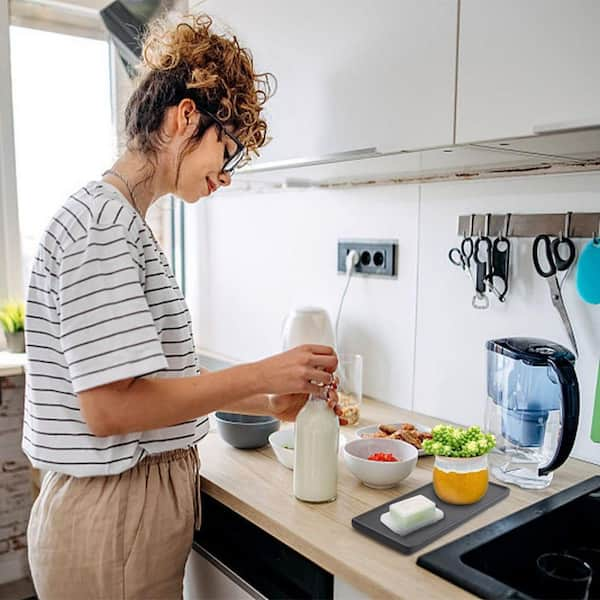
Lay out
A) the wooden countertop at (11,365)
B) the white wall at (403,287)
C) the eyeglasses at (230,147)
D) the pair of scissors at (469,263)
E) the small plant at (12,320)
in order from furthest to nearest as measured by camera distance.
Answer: the small plant at (12,320) → the wooden countertop at (11,365) → the pair of scissors at (469,263) → the white wall at (403,287) → the eyeglasses at (230,147)

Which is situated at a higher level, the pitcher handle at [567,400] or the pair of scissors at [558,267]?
the pair of scissors at [558,267]

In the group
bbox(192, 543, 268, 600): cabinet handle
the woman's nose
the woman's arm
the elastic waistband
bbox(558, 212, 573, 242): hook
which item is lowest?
bbox(192, 543, 268, 600): cabinet handle

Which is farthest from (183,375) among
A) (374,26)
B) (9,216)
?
(9,216)

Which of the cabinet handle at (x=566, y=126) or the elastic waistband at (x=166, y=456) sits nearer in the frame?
the cabinet handle at (x=566, y=126)

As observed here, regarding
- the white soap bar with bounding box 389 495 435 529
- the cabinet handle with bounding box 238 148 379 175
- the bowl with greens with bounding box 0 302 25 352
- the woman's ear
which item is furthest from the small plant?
the white soap bar with bounding box 389 495 435 529

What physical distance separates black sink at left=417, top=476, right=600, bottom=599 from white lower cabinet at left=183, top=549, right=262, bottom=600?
382 mm

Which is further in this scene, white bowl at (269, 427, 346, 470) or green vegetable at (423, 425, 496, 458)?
white bowl at (269, 427, 346, 470)

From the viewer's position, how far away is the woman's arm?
2.77ft

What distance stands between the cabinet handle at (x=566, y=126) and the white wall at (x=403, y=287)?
1.28 ft

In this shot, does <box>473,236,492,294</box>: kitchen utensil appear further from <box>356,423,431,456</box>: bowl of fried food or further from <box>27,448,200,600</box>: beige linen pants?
<box>27,448,200,600</box>: beige linen pants

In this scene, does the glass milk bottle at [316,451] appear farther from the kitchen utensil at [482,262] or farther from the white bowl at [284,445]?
the kitchen utensil at [482,262]

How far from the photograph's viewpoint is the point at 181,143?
1.00m

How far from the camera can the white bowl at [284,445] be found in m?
1.18

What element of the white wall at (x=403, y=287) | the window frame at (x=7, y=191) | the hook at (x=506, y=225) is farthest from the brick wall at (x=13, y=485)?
the hook at (x=506, y=225)
